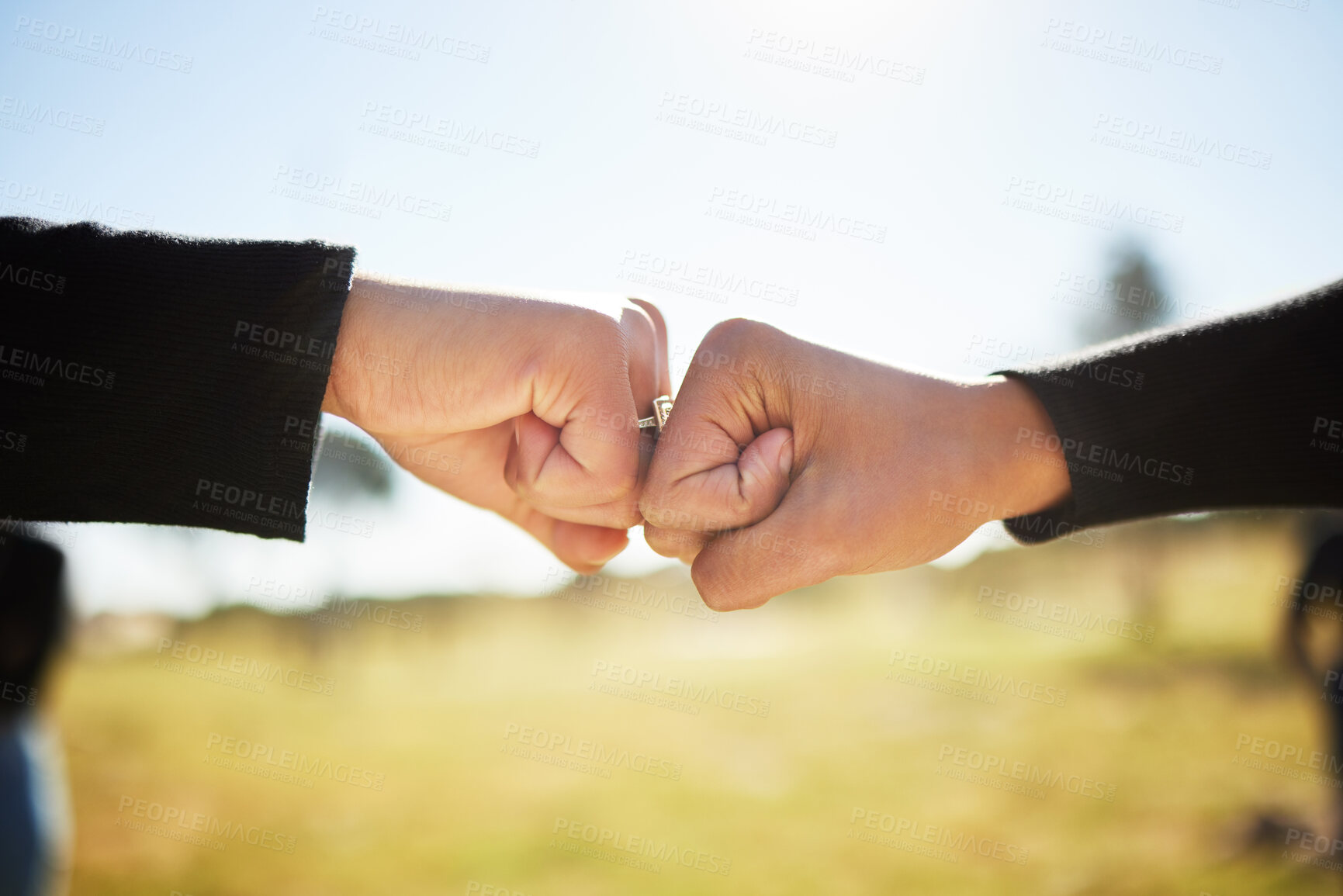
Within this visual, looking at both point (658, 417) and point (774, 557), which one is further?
point (658, 417)

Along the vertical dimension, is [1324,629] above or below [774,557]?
below

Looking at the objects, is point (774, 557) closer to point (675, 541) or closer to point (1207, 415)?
point (675, 541)

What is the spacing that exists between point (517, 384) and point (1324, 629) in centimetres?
536

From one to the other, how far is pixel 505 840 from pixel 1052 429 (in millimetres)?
10499

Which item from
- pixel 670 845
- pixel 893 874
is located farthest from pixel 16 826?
pixel 893 874

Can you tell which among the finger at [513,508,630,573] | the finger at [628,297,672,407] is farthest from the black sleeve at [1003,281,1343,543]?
the finger at [513,508,630,573]

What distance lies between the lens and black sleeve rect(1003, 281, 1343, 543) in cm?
177

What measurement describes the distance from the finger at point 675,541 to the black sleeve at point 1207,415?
0.98 meters

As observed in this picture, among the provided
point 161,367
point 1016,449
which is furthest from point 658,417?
point 161,367

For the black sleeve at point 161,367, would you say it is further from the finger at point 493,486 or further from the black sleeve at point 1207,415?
the black sleeve at point 1207,415

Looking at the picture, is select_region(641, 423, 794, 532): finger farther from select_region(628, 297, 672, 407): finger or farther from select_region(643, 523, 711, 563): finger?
select_region(628, 297, 672, 407): finger

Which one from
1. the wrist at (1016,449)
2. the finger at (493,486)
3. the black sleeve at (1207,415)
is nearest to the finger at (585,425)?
the finger at (493,486)

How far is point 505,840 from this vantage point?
32.8ft

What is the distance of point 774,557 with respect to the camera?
195 cm
